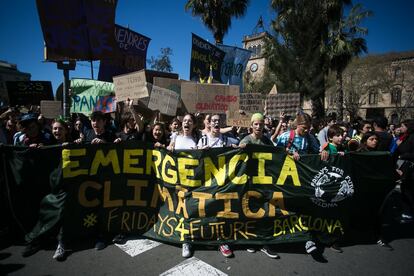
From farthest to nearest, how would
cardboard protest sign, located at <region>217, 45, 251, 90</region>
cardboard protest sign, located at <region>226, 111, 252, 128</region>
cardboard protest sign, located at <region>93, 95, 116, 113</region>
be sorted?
cardboard protest sign, located at <region>217, 45, 251, 90</region> < cardboard protest sign, located at <region>93, 95, 116, 113</region> < cardboard protest sign, located at <region>226, 111, 252, 128</region>

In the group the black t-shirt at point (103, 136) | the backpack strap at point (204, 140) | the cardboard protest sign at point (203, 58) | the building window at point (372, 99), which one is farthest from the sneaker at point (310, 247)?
the building window at point (372, 99)

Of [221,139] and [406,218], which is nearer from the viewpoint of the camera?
[221,139]

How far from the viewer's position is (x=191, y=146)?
379 centimetres

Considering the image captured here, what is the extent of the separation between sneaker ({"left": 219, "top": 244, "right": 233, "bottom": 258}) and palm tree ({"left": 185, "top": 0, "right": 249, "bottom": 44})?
1558 centimetres

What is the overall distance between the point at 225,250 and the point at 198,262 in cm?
40

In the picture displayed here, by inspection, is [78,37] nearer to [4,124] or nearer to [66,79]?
[66,79]

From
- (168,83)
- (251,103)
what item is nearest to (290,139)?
(251,103)

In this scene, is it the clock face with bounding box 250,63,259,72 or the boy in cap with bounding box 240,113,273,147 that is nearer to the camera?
the boy in cap with bounding box 240,113,273,147

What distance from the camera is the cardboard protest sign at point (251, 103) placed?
5879 mm

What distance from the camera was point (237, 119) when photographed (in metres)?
5.63

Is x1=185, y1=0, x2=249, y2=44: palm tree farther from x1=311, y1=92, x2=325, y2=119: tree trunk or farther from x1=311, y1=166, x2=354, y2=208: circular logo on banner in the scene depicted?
x1=311, y1=166, x2=354, y2=208: circular logo on banner

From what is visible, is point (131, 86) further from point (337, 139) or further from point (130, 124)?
point (337, 139)

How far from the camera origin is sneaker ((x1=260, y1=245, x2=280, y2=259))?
317 centimetres

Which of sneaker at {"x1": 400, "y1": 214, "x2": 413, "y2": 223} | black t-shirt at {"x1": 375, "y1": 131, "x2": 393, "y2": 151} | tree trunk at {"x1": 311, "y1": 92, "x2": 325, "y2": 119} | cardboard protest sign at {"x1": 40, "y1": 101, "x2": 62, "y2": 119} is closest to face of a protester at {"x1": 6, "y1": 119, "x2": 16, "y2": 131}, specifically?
cardboard protest sign at {"x1": 40, "y1": 101, "x2": 62, "y2": 119}
